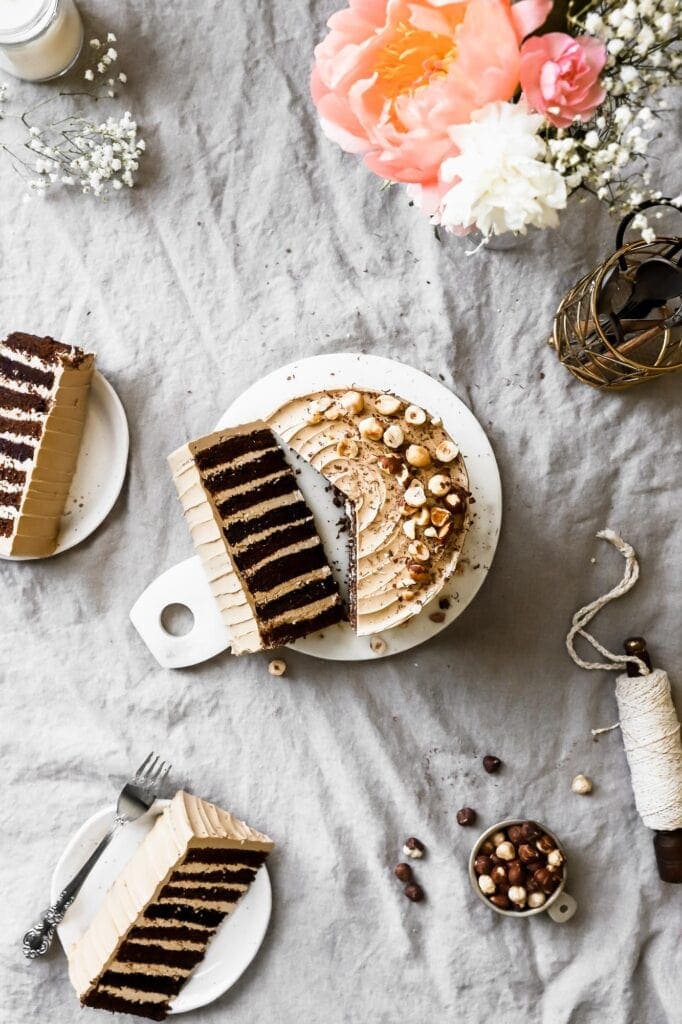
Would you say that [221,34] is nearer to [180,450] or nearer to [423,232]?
[423,232]

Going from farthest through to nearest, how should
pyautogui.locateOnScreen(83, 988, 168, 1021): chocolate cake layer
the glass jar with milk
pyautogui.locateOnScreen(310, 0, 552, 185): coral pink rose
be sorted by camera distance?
pyautogui.locateOnScreen(83, 988, 168, 1021): chocolate cake layer
the glass jar with milk
pyautogui.locateOnScreen(310, 0, 552, 185): coral pink rose

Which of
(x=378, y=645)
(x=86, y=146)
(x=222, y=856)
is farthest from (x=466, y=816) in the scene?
(x=86, y=146)

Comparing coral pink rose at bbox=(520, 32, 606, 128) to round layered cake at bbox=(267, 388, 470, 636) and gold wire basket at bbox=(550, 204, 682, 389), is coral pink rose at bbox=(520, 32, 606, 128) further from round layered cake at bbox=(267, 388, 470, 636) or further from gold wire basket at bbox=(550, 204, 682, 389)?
round layered cake at bbox=(267, 388, 470, 636)

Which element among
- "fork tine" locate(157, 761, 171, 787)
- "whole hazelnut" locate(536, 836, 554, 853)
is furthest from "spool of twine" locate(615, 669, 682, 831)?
"fork tine" locate(157, 761, 171, 787)

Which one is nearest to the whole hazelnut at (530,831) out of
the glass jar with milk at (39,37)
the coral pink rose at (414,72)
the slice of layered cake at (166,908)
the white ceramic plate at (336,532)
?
the white ceramic plate at (336,532)

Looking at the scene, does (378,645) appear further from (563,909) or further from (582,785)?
(563,909)

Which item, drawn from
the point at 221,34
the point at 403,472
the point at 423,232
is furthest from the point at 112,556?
the point at 221,34
